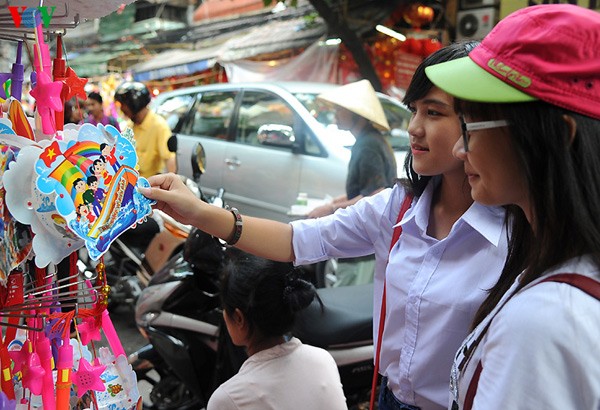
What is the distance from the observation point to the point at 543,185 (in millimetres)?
978

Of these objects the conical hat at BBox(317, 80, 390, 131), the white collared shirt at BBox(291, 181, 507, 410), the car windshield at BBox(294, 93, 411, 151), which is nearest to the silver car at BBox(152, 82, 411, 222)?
the car windshield at BBox(294, 93, 411, 151)

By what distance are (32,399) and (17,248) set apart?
33 cm

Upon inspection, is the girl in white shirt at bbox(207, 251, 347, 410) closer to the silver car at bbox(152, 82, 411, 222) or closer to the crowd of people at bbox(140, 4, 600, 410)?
the crowd of people at bbox(140, 4, 600, 410)

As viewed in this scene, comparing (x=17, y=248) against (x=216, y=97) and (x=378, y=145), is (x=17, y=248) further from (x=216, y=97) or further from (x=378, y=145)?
(x=216, y=97)

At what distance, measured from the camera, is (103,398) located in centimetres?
146

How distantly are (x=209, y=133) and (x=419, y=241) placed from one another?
5.21 meters

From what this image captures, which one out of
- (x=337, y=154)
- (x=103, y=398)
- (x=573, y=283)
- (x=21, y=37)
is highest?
(x=21, y=37)

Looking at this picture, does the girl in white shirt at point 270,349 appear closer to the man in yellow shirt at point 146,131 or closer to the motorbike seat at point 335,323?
the motorbike seat at point 335,323

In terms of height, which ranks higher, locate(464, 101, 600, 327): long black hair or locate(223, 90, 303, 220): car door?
locate(464, 101, 600, 327): long black hair

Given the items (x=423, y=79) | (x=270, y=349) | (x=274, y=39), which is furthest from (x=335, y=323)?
(x=274, y=39)

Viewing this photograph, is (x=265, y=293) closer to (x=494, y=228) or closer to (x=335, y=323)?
(x=335, y=323)

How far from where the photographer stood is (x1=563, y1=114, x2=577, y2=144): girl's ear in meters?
0.94

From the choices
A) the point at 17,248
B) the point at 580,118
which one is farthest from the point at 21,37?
the point at 580,118

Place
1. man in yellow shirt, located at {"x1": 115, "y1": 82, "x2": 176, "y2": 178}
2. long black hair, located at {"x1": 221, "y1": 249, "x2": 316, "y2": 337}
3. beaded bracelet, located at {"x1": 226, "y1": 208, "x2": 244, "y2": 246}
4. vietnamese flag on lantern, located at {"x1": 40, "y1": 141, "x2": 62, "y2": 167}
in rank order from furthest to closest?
man in yellow shirt, located at {"x1": 115, "y1": 82, "x2": 176, "y2": 178}, long black hair, located at {"x1": 221, "y1": 249, "x2": 316, "y2": 337}, beaded bracelet, located at {"x1": 226, "y1": 208, "x2": 244, "y2": 246}, vietnamese flag on lantern, located at {"x1": 40, "y1": 141, "x2": 62, "y2": 167}
